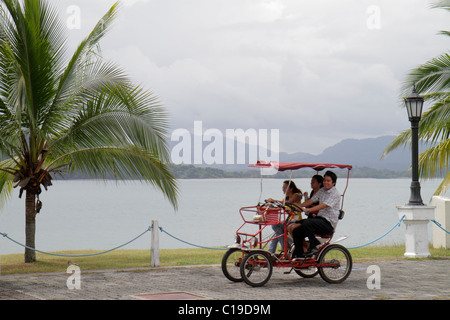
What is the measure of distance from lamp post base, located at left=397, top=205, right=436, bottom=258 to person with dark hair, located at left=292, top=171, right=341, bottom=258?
461 centimetres

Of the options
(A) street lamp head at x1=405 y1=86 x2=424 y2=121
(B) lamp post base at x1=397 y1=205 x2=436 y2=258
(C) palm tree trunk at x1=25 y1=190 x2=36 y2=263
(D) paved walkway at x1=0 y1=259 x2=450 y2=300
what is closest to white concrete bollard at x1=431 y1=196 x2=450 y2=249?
(B) lamp post base at x1=397 y1=205 x2=436 y2=258

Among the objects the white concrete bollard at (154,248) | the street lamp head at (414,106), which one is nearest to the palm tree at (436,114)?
the street lamp head at (414,106)

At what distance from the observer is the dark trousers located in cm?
Result: 1070

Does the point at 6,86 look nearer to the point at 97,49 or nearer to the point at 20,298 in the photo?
the point at 97,49

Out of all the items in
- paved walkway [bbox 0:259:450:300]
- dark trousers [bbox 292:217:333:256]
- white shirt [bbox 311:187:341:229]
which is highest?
white shirt [bbox 311:187:341:229]

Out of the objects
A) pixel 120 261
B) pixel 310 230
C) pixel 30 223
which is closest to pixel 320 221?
pixel 310 230

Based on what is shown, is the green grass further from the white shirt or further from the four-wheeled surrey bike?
the white shirt

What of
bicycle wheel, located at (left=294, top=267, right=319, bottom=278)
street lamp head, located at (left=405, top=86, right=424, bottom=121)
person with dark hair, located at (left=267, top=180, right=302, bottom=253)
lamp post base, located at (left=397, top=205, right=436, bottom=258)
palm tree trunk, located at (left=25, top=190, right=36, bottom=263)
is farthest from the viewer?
street lamp head, located at (left=405, top=86, right=424, bottom=121)

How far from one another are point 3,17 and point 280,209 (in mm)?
7480

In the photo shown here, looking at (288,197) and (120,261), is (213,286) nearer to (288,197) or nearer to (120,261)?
(288,197)

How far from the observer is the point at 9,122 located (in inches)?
546

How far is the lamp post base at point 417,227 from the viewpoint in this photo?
14.8 meters

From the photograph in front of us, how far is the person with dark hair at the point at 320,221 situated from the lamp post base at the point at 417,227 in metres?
4.61
